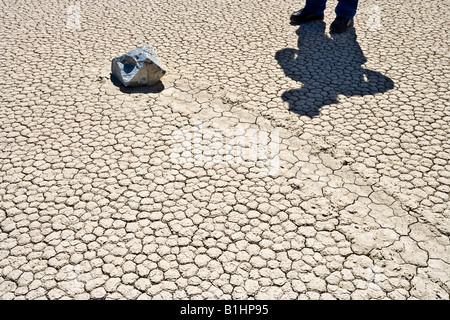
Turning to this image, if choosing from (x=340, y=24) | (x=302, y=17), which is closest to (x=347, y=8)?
(x=340, y=24)

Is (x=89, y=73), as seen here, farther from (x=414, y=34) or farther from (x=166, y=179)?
(x=414, y=34)

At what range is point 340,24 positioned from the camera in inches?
225

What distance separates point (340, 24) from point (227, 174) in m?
3.49

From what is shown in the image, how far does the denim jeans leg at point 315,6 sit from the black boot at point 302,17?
0.17 ft

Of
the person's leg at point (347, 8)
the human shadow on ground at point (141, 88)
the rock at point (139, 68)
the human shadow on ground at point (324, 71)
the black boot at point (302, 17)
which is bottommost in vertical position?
the human shadow on ground at point (141, 88)

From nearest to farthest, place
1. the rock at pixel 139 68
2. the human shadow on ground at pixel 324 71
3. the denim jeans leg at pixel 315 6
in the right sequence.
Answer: the human shadow on ground at pixel 324 71 → the rock at pixel 139 68 → the denim jeans leg at pixel 315 6

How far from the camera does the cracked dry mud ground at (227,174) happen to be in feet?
8.73

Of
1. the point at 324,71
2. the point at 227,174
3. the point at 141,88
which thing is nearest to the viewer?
the point at 227,174

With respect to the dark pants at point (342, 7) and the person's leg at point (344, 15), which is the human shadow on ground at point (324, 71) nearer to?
the person's leg at point (344, 15)

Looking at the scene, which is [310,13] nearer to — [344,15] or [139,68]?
[344,15]

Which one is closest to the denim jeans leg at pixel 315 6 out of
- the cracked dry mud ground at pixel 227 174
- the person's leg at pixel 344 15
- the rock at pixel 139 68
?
the person's leg at pixel 344 15

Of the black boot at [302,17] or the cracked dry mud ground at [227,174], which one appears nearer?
the cracked dry mud ground at [227,174]

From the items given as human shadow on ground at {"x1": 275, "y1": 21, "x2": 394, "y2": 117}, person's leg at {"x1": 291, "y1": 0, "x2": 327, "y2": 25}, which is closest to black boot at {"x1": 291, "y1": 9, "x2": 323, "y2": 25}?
person's leg at {"x1": 291, "y1": 0, "x2": 327, "y2": 25}
